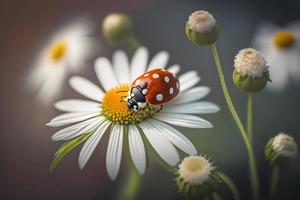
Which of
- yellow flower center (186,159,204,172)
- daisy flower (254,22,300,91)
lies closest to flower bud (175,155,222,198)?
yellow flower center (186,159,204,172)

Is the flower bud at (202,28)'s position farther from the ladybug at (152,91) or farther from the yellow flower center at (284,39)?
the yellow flower center at (284,39)

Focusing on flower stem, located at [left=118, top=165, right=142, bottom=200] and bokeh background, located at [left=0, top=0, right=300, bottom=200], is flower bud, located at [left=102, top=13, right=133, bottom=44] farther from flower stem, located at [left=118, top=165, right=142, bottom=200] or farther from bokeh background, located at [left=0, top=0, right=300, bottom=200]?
flower stem, located at [left=118, top=165, right=142, bottom=200]

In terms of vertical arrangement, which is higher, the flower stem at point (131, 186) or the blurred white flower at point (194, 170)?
the blurred white flower at point (194, 170)

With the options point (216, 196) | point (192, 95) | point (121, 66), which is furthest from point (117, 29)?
point (216, 196)

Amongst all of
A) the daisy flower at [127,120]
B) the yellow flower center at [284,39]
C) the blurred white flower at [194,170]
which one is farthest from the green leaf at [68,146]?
the yellow flower center at [284,39]

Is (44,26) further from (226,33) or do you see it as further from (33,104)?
(226,33)

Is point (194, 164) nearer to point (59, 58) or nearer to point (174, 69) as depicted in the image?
point (174, 69)
